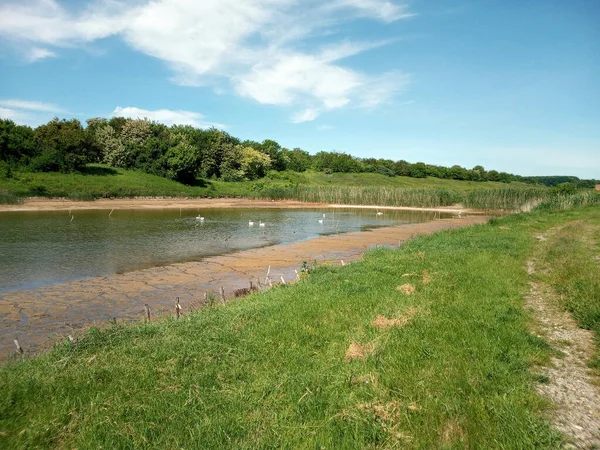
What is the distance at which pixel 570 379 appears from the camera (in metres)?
5.53

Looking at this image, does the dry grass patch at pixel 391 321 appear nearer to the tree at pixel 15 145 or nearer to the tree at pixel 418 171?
the tree at pixel 15 145

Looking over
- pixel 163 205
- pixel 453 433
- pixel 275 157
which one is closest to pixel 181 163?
pixel 163 205

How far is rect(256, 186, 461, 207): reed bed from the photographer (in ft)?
240

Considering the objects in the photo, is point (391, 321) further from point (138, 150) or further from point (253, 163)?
point (253, 163)

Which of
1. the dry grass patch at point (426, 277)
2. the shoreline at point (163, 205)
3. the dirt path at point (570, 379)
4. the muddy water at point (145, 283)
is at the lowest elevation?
the muddy water at point (145, 283)

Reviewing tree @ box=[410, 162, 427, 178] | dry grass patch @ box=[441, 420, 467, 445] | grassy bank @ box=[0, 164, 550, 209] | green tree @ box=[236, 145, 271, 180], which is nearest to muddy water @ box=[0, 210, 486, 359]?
dry grass patch @ box=[441, 420, 467, 445]

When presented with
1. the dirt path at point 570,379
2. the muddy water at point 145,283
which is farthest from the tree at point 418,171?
the dirt path at point 570,379

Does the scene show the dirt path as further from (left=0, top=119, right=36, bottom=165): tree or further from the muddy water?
(left=0, top=119, right=36, bottom=165): tree

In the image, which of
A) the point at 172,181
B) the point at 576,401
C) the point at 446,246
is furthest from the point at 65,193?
the point at 576,401

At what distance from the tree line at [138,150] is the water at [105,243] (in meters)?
28.3

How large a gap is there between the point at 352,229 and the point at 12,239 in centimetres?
2889

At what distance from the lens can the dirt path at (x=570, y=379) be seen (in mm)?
4398

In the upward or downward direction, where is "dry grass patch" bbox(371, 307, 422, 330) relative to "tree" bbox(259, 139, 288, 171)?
downward

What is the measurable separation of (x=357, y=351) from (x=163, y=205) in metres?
59.9
